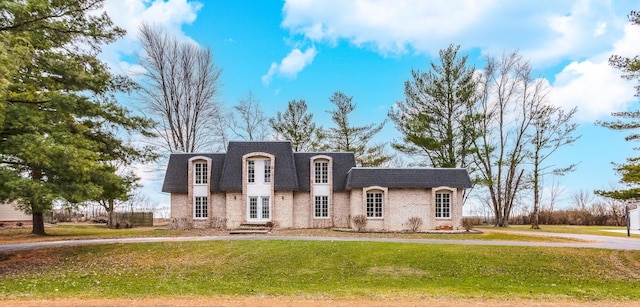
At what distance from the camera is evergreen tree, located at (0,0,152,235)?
17.2 m

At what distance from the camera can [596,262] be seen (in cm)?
1830

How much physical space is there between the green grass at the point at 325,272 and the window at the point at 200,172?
1208cm

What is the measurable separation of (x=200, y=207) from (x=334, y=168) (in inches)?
369

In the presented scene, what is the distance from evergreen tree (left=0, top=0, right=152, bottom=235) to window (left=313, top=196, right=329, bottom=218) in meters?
14.5

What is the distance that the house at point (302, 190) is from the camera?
3189cm

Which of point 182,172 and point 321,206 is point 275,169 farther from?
point 182,172

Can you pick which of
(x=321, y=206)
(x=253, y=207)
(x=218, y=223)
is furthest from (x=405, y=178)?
(x=218, y=223)

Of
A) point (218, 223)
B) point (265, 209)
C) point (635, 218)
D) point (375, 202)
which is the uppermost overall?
point (375, 202)

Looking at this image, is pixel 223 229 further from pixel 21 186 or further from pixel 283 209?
pixel 21 186

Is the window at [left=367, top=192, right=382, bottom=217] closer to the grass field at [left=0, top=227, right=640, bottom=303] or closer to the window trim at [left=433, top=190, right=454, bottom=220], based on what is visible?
the window trim at [left=433, top=190, right=454, bottom=220]

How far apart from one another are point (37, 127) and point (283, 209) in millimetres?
17460

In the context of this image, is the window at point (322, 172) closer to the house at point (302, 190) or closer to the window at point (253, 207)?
the house at point (302, 190)

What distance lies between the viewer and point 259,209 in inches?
1307

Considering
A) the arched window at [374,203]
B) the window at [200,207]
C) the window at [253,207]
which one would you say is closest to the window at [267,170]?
the window at [253,207]
